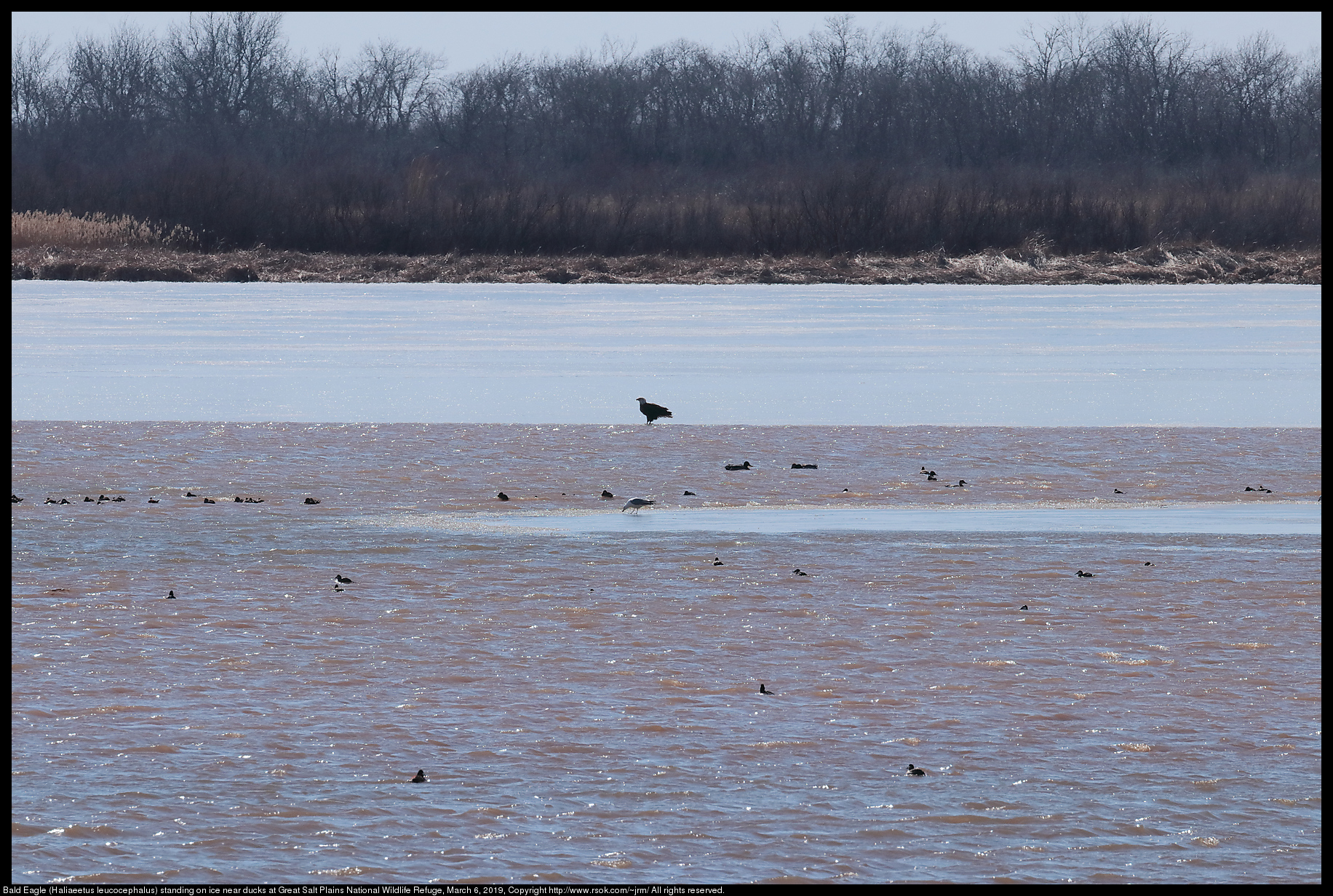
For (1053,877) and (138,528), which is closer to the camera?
(1053,877)

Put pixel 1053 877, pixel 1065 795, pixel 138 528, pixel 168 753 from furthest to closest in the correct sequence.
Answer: pixel 138 528, pixel 168 753, pixel 1065 795, pixel 1053 877

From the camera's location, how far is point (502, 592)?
8047 mm

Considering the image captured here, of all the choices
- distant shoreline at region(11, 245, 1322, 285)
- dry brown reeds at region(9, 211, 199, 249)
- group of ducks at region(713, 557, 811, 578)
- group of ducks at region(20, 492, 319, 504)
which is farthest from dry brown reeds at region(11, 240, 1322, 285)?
group of ducks at region(713, 557, 811, 578)

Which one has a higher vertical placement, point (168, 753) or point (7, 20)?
point (7, 20)

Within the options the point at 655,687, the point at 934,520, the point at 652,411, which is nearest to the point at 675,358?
the point at 652,411

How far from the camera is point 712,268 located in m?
40.5

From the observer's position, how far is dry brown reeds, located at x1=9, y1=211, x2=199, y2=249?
39531 millimetres

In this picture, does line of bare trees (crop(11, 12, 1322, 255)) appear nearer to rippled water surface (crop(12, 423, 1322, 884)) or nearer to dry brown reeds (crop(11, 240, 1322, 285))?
dry brown reeds (crop(11, 240, 1322, 285))

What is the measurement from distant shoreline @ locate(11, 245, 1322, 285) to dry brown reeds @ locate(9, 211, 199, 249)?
33 cm

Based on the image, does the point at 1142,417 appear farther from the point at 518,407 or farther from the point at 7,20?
the point at 7,20

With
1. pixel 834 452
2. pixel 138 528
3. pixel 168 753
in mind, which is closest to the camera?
pixel 168 753

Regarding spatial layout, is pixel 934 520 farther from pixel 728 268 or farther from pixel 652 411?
pixel 728 268

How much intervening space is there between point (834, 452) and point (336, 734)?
821 cm

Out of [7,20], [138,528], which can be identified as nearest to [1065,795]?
[7,20]
